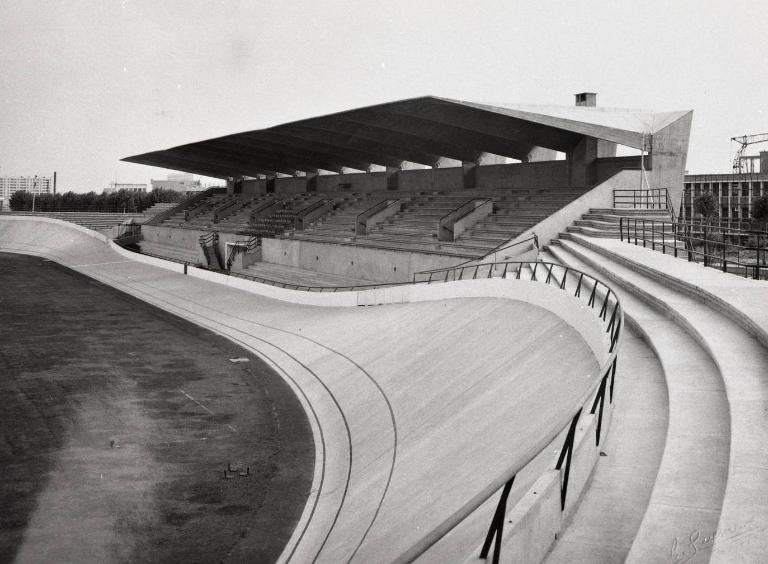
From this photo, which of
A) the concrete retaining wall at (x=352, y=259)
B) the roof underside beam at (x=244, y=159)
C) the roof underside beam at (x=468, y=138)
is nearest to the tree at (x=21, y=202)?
the roof underside beam at (x=244, y=159)

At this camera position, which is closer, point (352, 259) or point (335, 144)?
point (352, 259)

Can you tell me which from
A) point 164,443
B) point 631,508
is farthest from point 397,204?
point 631,508

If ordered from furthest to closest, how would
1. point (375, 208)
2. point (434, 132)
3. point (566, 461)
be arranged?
1. point (375, 208)
2. point (434, 132)
3. point (566, 461)

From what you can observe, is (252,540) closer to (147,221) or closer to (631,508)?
(631,508)

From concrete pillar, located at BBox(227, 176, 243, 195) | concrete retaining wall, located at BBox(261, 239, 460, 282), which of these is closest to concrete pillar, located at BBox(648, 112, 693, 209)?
concrete retaining wall, located at BBox(261, 239, 460, 282)

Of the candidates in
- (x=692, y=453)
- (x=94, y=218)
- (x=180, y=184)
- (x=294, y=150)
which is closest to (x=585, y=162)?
(x=294, y=150)

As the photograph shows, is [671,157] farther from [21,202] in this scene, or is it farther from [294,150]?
[21,202]

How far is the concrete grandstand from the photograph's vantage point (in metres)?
5.00

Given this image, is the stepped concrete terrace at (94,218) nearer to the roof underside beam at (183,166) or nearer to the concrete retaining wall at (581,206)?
the roof underside beam at (183,166)

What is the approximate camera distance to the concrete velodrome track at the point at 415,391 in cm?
872

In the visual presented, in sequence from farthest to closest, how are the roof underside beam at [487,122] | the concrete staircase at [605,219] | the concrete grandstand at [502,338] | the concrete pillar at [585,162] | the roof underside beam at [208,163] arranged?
the roof underside beam at [208,163]
the concrete pillar at [585,162]
the roof underside beam at [487,122]
the concrete staircase at [605,219]
the concrete grandstand at [502,338]

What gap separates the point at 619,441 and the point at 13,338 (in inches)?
810

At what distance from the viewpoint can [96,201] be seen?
91688 mm
